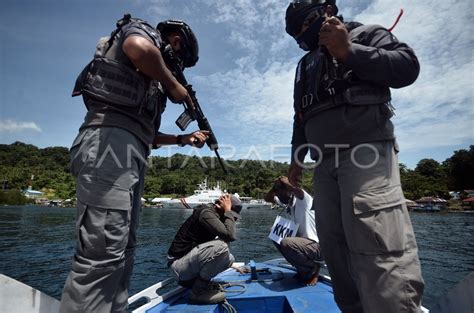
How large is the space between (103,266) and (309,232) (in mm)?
3723

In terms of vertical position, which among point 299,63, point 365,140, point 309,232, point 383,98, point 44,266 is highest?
point 299,63

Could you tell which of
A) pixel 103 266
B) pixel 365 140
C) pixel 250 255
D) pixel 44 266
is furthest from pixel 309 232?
pixel 44 266

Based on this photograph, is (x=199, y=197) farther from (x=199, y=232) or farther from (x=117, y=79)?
(x=117, y=79)

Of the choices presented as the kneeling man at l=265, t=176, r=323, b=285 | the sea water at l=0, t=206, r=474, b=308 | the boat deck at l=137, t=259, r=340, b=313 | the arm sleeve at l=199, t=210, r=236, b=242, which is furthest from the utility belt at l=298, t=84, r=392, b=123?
the sea water at l=0, t=206, r=474, b=308

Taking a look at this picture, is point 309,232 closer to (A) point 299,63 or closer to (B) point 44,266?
(A) point 299,63

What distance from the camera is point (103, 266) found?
1.62 metres

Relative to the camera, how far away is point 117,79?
1.94m

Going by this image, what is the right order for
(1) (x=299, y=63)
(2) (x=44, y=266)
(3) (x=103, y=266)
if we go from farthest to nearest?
(2) (x=44, y=266) → (1) (x=299, y=63) → (3) (x=103, y=266)

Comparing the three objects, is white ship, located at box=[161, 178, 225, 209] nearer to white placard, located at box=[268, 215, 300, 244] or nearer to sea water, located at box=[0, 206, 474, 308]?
sea water, located at box=[0, 206, 474, 308]

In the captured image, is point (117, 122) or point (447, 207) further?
point (447, 207)

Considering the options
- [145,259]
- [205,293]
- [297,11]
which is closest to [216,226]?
[205,293]

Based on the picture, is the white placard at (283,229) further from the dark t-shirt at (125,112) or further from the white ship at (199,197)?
the white ship at (199,197)

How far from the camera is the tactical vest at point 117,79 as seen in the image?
6.31ft

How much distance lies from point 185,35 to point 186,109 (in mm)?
866
